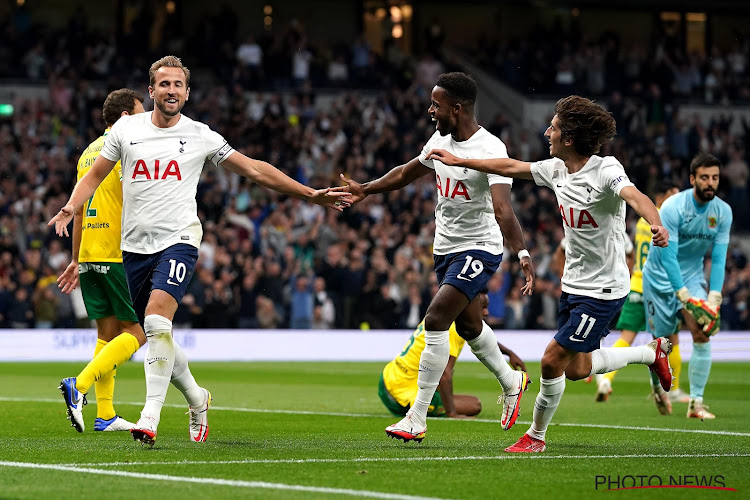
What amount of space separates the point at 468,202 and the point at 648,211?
1953mm

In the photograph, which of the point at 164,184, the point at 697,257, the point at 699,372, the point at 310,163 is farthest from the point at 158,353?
the point at 310,163

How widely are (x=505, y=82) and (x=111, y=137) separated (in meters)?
27.4

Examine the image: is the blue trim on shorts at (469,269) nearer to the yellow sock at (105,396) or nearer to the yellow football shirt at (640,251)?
the yellow sock at (105,396)

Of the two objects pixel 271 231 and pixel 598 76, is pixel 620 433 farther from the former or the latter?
pixel 598 76

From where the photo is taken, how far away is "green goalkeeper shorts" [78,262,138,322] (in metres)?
10.1

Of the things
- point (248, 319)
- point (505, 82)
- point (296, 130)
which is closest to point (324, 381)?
point (248, 319)

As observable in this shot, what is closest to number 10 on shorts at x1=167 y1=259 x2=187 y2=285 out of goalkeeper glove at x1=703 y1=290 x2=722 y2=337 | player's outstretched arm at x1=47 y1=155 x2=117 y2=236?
player's outstretched arm at x1=47 y1=155 x2=117 y2=236

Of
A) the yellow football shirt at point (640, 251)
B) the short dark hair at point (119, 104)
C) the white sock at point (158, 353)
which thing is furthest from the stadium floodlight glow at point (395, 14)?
the white sock at point (158, 353)

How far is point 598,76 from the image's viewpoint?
115 feet

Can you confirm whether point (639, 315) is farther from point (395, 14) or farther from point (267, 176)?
point (395, 14)

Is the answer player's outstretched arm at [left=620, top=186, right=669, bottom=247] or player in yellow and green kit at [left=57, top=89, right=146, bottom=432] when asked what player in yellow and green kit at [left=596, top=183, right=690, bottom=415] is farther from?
player's outstretched arm at [left=620, top=186, right=669, bottom=247]

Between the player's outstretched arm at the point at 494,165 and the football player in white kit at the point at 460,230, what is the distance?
0.51m

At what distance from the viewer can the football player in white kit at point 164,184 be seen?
870cm

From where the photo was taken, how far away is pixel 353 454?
324 inches
